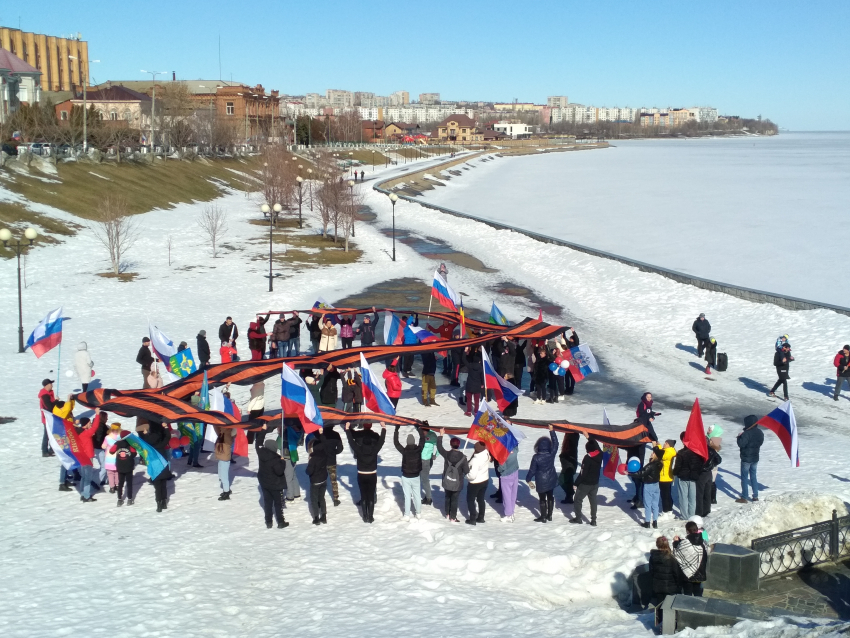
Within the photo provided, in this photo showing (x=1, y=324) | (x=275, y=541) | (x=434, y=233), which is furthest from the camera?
(x=434, y=233)

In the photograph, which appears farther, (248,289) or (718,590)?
(248,289)

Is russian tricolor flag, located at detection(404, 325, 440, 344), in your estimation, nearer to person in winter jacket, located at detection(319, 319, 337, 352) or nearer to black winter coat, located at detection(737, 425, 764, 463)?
person in winter jacket, located at detection(319, 319, 337, 352)

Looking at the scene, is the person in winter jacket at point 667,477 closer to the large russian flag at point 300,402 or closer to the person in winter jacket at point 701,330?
the large russian flag at point 300,402

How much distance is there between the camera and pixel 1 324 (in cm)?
2375

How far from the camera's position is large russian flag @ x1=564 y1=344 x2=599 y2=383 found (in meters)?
17.4

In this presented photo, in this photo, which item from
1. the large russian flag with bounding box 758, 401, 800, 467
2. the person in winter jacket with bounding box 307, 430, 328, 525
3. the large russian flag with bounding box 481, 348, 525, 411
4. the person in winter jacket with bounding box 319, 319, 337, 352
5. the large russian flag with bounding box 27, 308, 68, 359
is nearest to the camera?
the person in winter jacket with bounding box 307, 430, 328, 525

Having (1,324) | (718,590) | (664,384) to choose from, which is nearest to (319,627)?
(718,590)

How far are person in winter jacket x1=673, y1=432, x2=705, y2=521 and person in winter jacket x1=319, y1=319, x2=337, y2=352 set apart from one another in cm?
946

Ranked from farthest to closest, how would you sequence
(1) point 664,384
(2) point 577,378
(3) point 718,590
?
1. (1) point 664,384
2. (2) point 577,378
3. (3) point 718,590

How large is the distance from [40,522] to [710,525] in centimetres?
897

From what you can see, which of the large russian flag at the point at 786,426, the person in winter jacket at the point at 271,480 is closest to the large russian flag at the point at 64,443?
the person in winter jacket at the point at 271,480

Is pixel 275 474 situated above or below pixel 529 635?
above

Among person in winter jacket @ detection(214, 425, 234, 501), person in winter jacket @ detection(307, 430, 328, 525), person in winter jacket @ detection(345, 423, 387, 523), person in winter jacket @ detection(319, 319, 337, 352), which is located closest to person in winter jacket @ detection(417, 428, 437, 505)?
person in winter jacket @ detection(345, 423, 387, 523)

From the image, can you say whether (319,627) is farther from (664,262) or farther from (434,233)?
(434,233)
